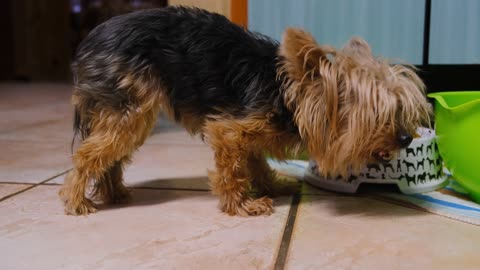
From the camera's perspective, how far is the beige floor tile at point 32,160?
1.98 meters

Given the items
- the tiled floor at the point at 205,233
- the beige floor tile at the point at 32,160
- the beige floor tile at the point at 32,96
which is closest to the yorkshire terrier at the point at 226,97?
the tiled floor at the point at 205,233

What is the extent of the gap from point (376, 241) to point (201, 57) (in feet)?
2.38

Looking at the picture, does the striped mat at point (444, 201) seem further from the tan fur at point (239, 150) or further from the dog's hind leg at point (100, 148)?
the dog's hind leg at point (100, 148)

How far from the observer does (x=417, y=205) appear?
1.59 metres

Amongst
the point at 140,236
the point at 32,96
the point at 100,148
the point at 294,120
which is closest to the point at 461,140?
the point at 294,120

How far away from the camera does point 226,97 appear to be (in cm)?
155

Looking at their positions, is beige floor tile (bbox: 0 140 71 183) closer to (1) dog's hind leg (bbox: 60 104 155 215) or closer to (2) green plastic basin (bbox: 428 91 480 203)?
(1) dog's hind leg (bbox: 60 104 155 215)

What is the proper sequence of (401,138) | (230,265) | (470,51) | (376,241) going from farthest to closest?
(470,51), (401,138), (376,241), (230,265)

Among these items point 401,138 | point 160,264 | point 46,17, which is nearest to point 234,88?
point 401,138

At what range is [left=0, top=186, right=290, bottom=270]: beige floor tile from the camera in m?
1.18

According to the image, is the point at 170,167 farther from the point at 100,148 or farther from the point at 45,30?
the point at 45,30

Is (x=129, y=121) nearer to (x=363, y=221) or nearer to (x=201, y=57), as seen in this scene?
(x=201, y=57)

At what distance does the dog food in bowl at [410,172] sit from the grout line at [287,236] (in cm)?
20

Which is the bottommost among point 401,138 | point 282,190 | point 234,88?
point 282,190
